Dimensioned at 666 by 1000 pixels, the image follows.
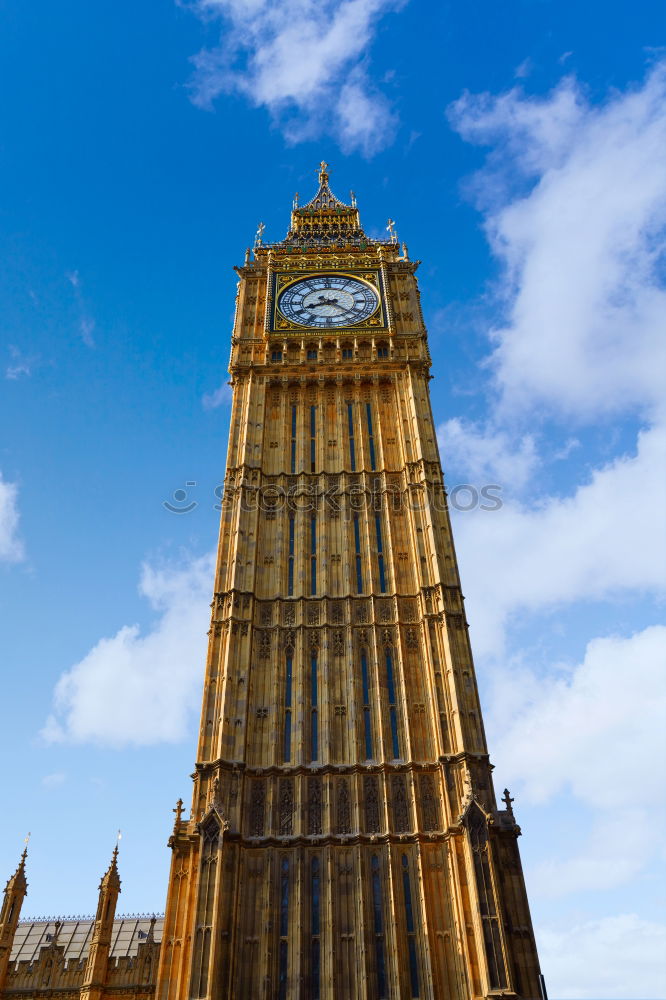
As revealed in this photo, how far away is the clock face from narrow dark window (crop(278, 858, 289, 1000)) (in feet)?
102

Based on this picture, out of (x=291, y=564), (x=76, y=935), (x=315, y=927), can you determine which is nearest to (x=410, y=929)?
(x=315, y=927)

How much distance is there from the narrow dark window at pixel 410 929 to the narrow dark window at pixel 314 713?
534cm

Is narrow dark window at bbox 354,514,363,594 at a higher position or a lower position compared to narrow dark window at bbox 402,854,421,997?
higher

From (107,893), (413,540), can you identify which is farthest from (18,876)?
(413,540)

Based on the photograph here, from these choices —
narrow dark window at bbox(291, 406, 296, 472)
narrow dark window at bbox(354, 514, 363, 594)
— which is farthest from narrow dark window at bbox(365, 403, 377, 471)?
narrow dark window at bbox(291, 406, 296, 472)

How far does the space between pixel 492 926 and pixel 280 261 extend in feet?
136

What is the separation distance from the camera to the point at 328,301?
173 feet

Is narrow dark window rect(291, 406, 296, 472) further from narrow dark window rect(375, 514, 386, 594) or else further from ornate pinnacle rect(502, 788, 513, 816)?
ornate pinnacle rect(502, 788, 513, 816)

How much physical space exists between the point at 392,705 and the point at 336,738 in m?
2.63

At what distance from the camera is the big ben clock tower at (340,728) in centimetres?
2788

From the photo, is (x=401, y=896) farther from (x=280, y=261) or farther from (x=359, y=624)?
(x=280, y=261)

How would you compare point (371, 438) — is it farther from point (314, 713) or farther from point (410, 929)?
point (410, 929)

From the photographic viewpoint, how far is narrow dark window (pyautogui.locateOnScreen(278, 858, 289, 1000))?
90.7 feet

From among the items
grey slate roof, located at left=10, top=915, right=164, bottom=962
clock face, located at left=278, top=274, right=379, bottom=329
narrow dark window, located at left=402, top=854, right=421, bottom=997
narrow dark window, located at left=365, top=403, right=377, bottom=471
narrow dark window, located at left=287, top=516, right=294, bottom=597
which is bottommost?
narrow dark window, located at left=402, top=854, right=421, bottom=997
